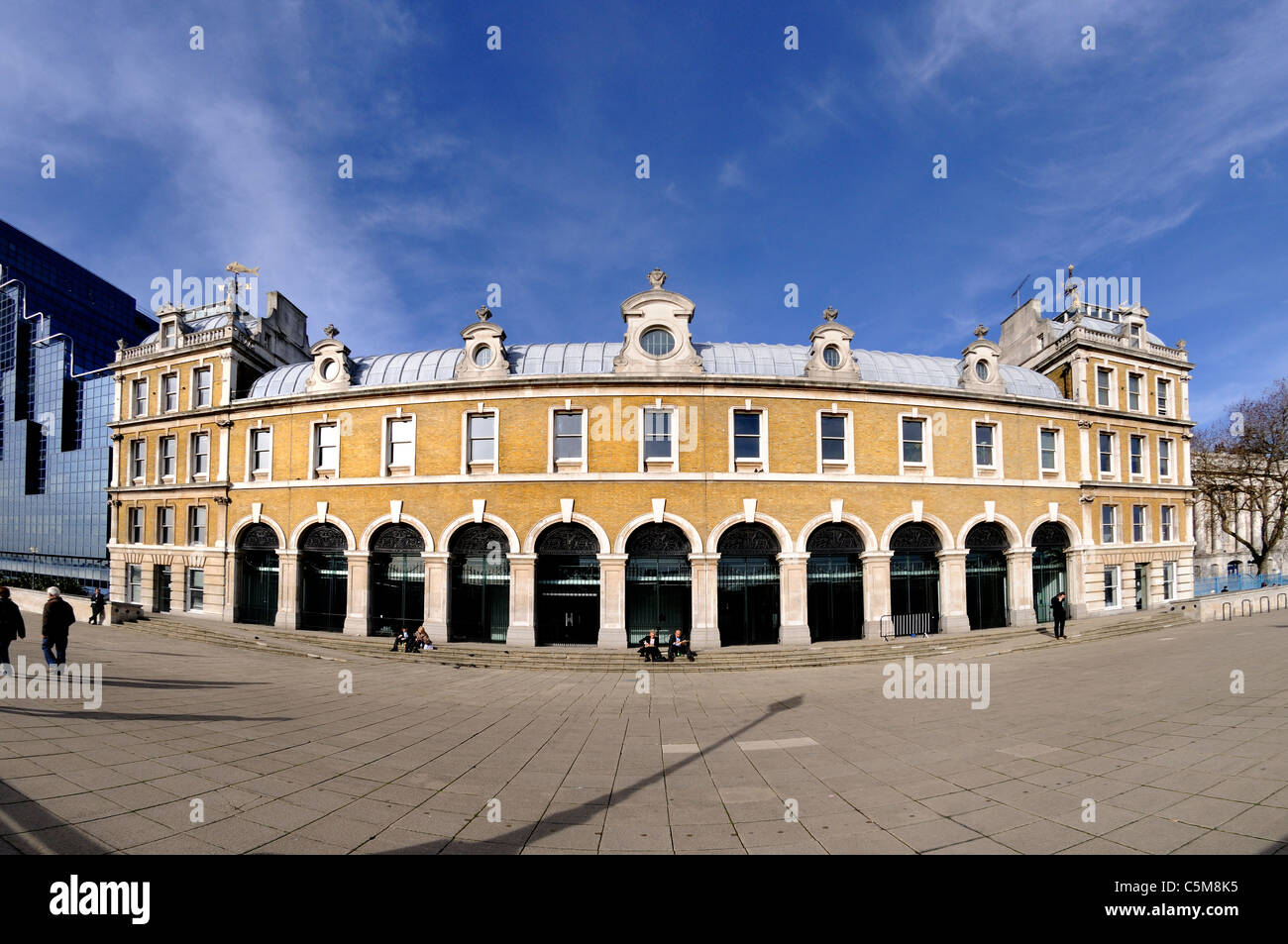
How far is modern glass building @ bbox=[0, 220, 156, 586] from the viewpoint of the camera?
206ft

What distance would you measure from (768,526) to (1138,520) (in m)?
22.5

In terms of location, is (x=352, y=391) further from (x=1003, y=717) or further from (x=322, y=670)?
(x=1003, y=717)

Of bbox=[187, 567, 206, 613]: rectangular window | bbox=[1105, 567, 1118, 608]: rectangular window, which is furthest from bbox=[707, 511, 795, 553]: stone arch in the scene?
bbox=[187, 567, 206, 613]: rectangular window

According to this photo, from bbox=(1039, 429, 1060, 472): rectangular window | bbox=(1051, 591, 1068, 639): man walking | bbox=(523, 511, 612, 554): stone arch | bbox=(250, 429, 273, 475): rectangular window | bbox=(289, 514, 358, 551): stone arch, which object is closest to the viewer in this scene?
bbox=(523, 511, 612, 554): stone arch

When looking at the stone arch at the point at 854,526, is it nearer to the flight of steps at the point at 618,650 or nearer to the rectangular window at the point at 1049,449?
the flight of steps at the point at 618,650

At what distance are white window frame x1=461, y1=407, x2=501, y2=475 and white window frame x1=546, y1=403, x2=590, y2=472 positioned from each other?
2.17 metres

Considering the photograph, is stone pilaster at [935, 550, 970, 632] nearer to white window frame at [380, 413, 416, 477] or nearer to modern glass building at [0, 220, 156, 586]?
white window frame at [380, 413, 416, 477]

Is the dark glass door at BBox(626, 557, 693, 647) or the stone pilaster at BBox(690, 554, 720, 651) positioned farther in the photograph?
the dark glass door at BBox(626, 557, 693, 647)

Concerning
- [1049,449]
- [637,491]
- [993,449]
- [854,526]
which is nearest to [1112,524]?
[1049,449]

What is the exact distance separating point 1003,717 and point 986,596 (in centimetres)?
1547

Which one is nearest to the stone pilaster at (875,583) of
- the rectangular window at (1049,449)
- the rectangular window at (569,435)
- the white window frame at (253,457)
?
A: the rectangular window at (1049,449)

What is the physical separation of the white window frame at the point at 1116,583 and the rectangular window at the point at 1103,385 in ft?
28.2

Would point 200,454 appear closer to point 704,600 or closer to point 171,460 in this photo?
point 171,460

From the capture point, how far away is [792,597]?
2053 centimetres
